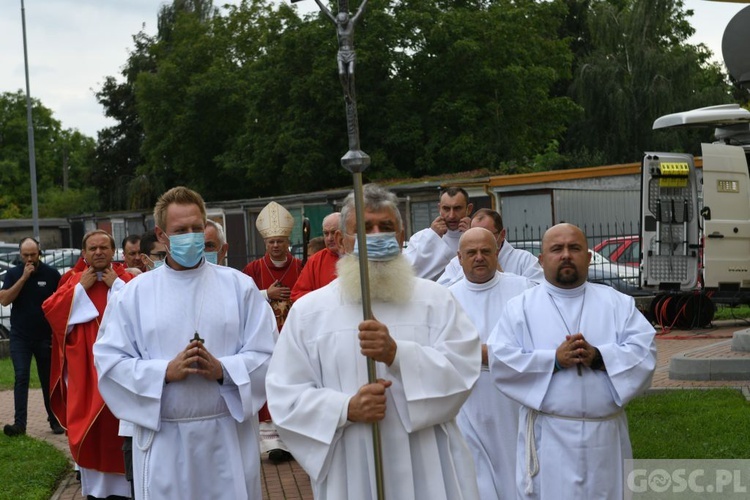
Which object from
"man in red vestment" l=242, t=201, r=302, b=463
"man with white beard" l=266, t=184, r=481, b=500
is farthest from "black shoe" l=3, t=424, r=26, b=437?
"man with white beard" l=266, t=184, r=481, b=500

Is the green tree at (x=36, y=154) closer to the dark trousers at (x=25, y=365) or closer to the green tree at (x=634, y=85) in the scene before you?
the green tree at (x=634, y=85)

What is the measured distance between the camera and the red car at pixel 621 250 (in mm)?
21828

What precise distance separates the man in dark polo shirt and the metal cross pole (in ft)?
28.3

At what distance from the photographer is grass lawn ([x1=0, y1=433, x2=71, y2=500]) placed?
9609mm

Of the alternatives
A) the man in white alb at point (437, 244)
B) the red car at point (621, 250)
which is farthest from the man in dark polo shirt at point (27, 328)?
the red car at point (621, 250)

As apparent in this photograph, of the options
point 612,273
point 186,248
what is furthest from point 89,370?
point 612,273

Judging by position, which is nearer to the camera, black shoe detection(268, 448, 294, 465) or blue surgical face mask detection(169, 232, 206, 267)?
blue surgical face mask detection(169, 232, 206, 267)

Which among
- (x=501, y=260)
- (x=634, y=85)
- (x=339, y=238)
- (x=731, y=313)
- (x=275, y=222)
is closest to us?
(x=339, y=238)

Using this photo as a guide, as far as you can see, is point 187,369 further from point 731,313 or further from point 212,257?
point 731,313

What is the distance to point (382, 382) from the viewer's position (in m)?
4.43

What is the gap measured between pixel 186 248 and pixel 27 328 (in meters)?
7.46

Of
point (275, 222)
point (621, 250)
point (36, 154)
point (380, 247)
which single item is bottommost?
point (621, 250)

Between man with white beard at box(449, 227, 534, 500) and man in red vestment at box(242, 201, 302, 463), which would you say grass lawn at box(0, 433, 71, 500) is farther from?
man with white beard at box(449, 227, 534, 500)

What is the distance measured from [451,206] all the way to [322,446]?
180 inches
